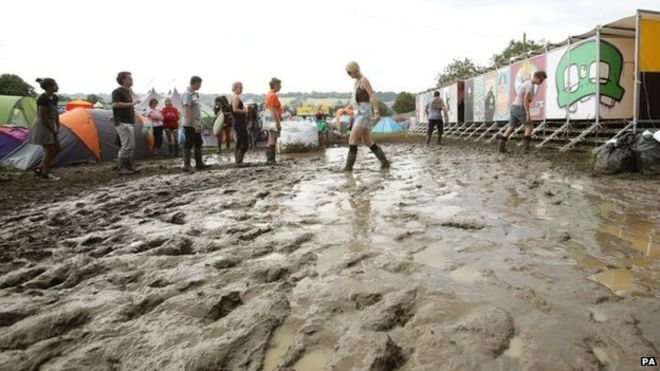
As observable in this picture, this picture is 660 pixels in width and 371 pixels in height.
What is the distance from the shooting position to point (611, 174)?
560cm

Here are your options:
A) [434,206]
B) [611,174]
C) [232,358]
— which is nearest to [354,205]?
[434,206]

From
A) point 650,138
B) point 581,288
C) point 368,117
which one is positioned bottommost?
point 581,288

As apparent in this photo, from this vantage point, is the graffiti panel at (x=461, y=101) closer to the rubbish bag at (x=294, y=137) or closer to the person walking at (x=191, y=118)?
the rubbish bag at (x=294, y=137)

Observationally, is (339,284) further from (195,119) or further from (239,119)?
(239,119)

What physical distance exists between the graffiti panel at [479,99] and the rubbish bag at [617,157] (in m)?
10.3

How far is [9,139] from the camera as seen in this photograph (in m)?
9.60

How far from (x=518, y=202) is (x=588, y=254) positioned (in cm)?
154

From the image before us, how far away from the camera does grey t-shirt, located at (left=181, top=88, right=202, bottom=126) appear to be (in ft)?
24.2

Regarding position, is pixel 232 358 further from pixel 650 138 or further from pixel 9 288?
pixel 650 138

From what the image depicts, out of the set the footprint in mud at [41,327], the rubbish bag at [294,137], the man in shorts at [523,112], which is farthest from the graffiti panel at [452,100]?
the footprint in mud at [41,327]

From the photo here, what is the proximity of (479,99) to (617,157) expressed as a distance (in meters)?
11.2

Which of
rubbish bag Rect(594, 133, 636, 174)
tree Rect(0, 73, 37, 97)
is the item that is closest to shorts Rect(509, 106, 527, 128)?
rubbish bag Rect(594, 133, 636, 174)

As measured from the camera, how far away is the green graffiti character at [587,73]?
370 inches

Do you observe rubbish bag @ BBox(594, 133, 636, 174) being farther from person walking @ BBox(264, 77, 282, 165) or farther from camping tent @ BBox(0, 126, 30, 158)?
camping tent @ BBox(0, 126, 30, 158)
